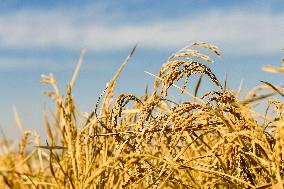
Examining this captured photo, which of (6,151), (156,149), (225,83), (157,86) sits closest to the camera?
(225,83)

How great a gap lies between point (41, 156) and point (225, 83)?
4.62 feet

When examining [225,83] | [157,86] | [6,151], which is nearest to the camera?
[225,83]

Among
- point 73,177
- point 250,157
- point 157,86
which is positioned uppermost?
point 157,86

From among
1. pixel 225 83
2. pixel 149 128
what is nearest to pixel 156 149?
pixel 225 83

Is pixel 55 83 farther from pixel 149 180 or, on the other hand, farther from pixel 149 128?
pixel 149 128

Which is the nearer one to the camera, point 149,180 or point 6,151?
point 149,180

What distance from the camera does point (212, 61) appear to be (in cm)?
191

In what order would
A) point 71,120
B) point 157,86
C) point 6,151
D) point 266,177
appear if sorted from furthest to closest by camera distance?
point 6,151 → point 71,120 → point 157,86 → point 266,177

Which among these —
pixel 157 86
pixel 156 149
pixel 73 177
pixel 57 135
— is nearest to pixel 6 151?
pixel 57 135

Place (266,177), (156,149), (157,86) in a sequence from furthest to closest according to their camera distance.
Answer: (156,149)
(157,86)
(266,177)

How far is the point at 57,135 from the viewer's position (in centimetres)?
262

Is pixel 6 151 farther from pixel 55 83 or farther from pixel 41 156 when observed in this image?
pixel 55 83

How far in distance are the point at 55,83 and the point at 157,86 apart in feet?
2.19

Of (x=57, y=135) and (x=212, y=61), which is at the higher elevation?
(x=212, y=61)
